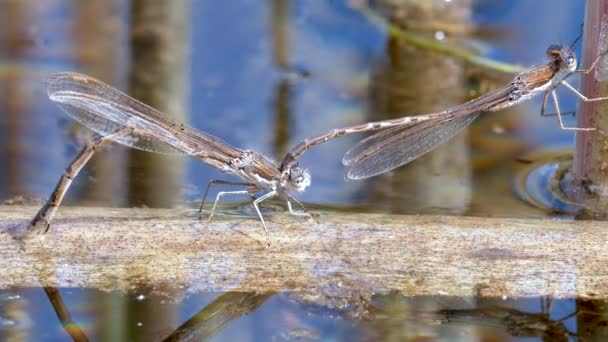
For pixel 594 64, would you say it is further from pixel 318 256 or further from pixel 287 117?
pixel 287 117

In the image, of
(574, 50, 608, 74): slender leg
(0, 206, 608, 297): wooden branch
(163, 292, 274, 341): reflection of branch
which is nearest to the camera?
(163, 292, 274, 341): reflection of branch

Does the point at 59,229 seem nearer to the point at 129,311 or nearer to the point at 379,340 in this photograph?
the point at 129,311

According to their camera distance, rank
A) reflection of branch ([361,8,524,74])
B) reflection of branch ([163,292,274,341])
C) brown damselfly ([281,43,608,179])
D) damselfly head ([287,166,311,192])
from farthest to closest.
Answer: reflection of branch ([361,8,524,74]) → brown damselfly ([281,43,608,179]) → damselfly head ([287,166,311,192]) → reflection of branch ([163,292,274,341])

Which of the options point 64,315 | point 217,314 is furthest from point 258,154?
point 64,315

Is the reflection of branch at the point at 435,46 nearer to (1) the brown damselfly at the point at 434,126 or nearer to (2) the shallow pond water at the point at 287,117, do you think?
(2) the shallow pond water at the point at 287,117

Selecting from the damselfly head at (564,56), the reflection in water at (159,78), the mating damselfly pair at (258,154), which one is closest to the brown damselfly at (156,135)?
the mating damselfly pair at (258,154)

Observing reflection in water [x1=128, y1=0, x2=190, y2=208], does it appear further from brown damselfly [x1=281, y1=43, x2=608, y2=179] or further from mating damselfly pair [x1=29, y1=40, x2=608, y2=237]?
brown damselfly [x1=281, y1=43, x2=608, y2=179]

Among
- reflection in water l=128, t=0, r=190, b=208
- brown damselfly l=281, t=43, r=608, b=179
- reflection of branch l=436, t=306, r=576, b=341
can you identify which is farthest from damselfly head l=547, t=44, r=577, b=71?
reflection in water l=128, t=0, r=190, b=208
